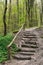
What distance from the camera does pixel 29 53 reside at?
47.2 ft

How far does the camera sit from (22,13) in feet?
148

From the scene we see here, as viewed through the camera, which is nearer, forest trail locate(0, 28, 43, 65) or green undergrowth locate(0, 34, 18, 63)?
forest trail locate(0, 28, 43, 65)

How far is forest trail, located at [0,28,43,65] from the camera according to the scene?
12792 mm

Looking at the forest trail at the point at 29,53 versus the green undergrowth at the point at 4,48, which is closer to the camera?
the forest trail at the point at 29,53

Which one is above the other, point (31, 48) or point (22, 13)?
point (22, 13)

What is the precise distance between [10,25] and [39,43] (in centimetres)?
2454

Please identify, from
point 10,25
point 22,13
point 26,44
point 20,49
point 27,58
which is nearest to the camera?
point 27,58

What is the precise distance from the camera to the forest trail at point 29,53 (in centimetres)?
1279

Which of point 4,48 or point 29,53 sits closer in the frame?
point 29,53

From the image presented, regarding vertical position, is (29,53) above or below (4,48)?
below

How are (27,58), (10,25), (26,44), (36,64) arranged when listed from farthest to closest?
(10,25), (26,44), (27,58), (36,64)

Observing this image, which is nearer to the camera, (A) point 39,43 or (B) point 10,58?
(B) point 10,58

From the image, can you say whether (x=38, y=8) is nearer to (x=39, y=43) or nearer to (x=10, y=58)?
(x=39, y=43)

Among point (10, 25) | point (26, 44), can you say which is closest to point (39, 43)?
point (26, 44)
